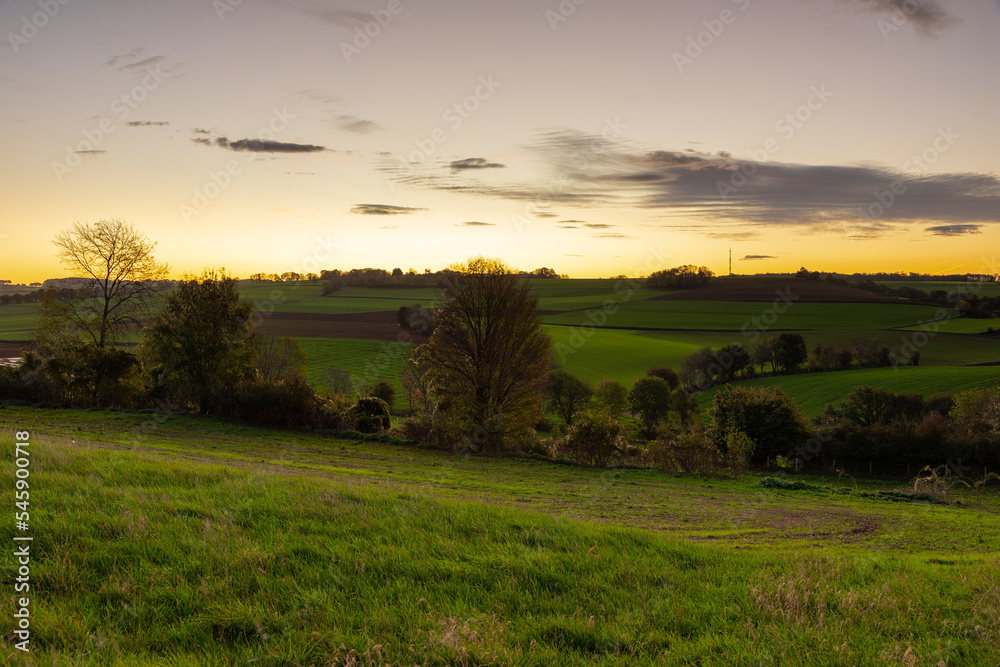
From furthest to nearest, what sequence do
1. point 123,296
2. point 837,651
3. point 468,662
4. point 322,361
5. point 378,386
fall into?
point 322,361 < point 378,386 < point 123,296 < point 837,651 < point 468,662

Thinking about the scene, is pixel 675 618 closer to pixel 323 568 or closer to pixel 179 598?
pixel 323 568

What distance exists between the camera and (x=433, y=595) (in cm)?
479

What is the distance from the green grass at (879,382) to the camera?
62000mm

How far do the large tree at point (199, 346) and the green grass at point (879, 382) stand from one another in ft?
190

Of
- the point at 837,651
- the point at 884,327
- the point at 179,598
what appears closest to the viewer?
the point at 837,651

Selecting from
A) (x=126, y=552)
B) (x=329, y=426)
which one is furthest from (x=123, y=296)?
(x=126, y=552)

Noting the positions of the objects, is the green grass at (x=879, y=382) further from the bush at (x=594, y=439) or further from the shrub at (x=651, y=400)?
the bush at (x=594, y=439)

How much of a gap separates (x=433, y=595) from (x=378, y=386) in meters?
55.3

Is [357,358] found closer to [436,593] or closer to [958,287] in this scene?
[436,593]

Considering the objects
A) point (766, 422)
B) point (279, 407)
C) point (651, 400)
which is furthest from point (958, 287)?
point (279, 407)

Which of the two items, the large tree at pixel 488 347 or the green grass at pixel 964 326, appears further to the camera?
the green grass at pixel 964 326

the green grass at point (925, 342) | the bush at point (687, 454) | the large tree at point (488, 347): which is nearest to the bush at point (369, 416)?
the large tree at point (488, 347)

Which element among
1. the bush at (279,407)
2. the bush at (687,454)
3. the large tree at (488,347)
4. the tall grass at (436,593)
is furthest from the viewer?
the large tree at (488,347)

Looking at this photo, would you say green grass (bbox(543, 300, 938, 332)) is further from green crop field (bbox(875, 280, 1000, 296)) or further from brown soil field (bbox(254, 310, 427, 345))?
brown soil field (bbox(254, 310, 427, 345))
